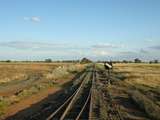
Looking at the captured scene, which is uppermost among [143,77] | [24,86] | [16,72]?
[143,77]

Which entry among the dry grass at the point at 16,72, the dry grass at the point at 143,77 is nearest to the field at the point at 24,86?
the dry grass at the point at 16,72

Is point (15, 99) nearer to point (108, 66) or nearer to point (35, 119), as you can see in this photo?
point (35, 119)

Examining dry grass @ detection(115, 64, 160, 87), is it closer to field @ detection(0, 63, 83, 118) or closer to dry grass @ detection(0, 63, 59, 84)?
field @ detection(0, 63, 83, 118)

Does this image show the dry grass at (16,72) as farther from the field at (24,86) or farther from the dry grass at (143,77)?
the dry grass at (143,77)

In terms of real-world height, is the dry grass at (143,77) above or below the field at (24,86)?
above

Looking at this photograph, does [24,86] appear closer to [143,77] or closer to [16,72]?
[143,77]

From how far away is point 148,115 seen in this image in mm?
14805

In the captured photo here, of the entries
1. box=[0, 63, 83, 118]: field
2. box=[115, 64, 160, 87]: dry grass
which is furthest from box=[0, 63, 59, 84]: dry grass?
box=[115, 64, 160, 87]: dry grass

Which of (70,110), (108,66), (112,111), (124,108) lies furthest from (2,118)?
(108,66)

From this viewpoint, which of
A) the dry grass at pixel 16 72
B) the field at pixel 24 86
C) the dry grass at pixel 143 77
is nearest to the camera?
the field at pixel 24 86

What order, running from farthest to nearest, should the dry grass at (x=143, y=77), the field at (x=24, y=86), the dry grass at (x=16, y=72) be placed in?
the dry grass at (x=16, y=72)
the dry grass at (x=143, y=77)
the field at (x=24, y=86)

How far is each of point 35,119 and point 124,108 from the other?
→ 5.47 metres

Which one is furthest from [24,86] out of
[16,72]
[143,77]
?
[16,72]

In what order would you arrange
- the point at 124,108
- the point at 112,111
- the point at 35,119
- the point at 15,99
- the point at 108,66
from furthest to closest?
the point at 108,66 < the point at 15,99 < the point at 124,108 < the point at 112,111 < the point at 35,119
